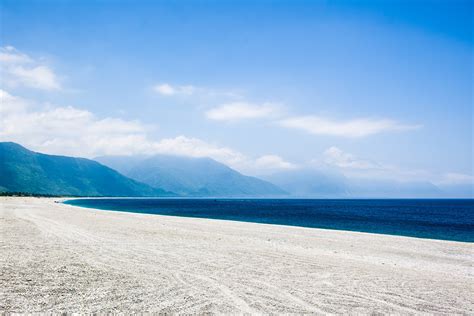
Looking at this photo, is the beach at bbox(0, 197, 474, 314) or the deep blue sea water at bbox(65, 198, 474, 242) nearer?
the beach at bbox(0, 197, 474, 314)

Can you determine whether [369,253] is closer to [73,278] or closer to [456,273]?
[456,273]

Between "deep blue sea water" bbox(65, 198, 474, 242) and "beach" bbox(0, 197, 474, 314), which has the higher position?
"beach" bbox(0, 197, 474, 314)

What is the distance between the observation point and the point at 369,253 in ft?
68.7

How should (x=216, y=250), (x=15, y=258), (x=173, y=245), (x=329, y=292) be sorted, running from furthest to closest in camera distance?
(x=173, y=245) → (x=216, y=250) → (x=15, y=258) → (x=329, y=292)

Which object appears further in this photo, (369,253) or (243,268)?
(369,253)

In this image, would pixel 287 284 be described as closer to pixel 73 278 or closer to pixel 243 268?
pixel 243 268

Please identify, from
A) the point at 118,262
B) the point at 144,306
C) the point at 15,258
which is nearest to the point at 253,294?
the point at 144,306

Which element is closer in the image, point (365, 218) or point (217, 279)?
point (217, 279)

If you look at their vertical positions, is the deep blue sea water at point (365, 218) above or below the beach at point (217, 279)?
below

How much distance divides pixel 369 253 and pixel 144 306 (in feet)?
54.4

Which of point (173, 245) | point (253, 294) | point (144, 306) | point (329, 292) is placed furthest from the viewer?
point (173, 245)

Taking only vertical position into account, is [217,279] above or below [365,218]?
above

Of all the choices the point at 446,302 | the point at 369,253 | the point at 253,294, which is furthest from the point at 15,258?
the point at 369,253

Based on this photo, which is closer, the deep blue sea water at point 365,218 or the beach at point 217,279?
the beach at point 217,279
